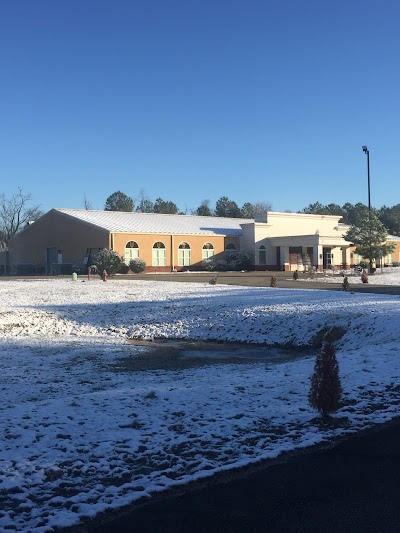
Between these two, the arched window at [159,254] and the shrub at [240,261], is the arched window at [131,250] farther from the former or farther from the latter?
the shrub at [240,261]

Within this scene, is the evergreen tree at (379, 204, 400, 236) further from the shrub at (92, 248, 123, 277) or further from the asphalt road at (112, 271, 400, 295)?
the shrub at (92, 248, 123, 277)

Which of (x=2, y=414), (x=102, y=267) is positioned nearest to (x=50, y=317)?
(x=2, y=414)

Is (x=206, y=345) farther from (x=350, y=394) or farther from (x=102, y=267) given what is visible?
(x=102, y=267)

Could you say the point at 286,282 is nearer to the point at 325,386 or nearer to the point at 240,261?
the point at 240,261

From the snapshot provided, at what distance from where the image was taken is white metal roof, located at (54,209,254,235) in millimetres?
60594

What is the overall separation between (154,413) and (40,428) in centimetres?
149

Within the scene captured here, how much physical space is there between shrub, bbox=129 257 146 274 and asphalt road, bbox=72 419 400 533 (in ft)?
168

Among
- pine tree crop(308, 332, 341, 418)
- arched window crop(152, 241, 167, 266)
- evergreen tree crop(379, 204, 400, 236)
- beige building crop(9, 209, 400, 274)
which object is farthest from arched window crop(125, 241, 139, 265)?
evergreen tree crop(379, 204, 400, 236)

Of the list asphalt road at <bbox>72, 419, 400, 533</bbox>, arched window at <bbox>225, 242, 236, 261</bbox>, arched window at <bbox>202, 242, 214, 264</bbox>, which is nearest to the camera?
asphalt road at <bbox>72, 419, 400, 533</bbox>

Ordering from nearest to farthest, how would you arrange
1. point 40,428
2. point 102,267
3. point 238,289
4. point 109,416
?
1. point 40,428
2. point 109,416
3. point 238,289
4. point 102,267

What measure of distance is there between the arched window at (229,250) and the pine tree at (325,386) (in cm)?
5706

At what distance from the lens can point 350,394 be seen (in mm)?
8727

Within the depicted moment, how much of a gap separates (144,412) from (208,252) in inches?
2279

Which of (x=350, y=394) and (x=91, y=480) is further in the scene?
(x=350, y=394)
